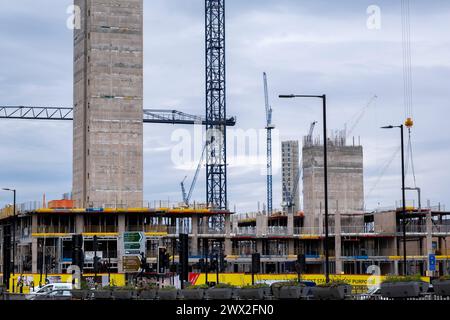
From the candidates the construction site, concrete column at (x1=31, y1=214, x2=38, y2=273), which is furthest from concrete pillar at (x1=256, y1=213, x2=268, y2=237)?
concrete column at (x1=31, y1=214, x2=38, y2=273)

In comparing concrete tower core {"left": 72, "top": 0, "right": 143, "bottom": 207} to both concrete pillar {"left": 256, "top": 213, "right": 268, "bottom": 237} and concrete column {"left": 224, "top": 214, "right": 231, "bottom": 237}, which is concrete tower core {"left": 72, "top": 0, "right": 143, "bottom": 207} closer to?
concrete column {"left": 224, "top": 214, "right": 231, "bottom": 237}

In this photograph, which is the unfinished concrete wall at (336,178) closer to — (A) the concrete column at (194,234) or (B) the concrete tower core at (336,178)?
(B) the concrete tower core at (336,178)

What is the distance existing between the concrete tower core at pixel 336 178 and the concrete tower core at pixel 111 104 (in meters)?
41.9

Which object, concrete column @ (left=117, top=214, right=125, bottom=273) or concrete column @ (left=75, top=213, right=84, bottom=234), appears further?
concrete column @ (left=75, top=213, right=84, bottom=234)

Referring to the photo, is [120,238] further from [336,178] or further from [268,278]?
[336,178]

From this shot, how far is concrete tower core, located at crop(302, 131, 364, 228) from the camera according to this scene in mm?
179500

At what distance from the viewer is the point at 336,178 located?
7101 inches

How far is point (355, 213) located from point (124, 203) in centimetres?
4181

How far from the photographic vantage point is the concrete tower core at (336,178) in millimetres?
179500

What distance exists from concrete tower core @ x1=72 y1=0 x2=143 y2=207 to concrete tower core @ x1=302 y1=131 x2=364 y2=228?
41.9 metres

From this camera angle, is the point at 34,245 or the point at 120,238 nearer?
the point at 120,238

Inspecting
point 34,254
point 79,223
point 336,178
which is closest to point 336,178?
point 336,178

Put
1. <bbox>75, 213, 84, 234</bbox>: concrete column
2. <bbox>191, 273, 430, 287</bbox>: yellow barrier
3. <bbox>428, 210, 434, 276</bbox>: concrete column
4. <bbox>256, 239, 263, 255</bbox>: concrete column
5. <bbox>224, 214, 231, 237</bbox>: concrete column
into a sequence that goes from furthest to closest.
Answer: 1. <bbox>256, 239, 263, 255</bbox>: concrete column
2. <bbox>224, 214, 231, 237</bbox>: concrete column
3. <bbox>428, 210, 434, 276</bbox>: concrete column
4. <bbox>75, 213, 84, 234</bbox>: concrete column
5. <bbox>191, 273, 430, 287</bbox>: yellow barrier
